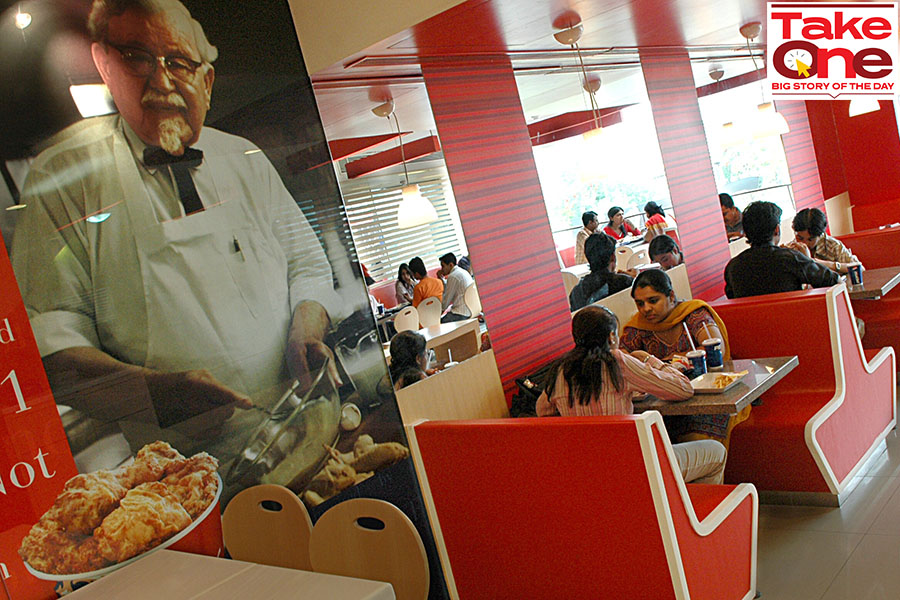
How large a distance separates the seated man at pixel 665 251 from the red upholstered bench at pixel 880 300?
1.33 metres

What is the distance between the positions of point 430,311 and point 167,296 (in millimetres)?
1805

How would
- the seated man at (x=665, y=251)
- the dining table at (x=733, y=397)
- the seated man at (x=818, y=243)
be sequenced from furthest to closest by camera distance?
the seated man at (x=665, y=251), the seated man at (x=818, y=243), the dining table at (x=733, y=397)

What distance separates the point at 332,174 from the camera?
3209 millimetres

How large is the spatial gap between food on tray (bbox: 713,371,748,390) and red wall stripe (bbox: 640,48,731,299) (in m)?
2.87

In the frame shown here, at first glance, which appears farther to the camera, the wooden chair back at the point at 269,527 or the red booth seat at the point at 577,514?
the wooden chair back at the point at 269,527

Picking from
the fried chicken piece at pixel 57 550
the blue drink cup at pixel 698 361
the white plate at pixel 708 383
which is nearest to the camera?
the fried chicken piece at pixel 57 550

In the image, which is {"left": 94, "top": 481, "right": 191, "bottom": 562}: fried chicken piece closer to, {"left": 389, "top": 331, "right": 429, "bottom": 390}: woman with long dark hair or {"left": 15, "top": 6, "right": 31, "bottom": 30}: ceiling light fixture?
→ {"left": 389, "top": 331, "right": 429, "bottom": 390}: woman with long dark hair

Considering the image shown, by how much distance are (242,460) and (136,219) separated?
96 centimetres

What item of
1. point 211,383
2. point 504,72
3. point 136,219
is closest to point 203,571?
point 211,383

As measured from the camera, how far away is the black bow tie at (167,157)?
8.80ft

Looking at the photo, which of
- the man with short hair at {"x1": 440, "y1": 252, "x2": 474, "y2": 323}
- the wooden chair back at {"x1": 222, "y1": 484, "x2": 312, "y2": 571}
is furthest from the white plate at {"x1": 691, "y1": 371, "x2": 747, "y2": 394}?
the wooden chair back at {"x1": 222, "y1": 484, "x2": 312, "y2": 571}

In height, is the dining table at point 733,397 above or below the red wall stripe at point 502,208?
below

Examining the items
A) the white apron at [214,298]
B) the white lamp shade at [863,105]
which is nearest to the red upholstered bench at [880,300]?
the white lamp shade at [863,105]

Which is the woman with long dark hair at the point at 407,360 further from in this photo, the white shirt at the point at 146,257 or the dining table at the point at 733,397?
the dining table at the point at 733,397
